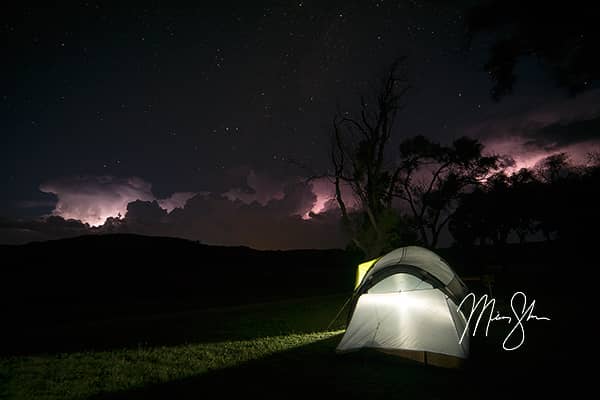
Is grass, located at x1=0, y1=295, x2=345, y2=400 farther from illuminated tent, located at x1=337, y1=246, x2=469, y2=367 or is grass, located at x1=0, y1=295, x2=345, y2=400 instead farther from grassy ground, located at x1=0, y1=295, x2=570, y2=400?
illuminated tent, located at x1=337, y1=246, x2=469, y2=367

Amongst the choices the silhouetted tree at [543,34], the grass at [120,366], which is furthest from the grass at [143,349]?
the silhouetted tree at [543,34]

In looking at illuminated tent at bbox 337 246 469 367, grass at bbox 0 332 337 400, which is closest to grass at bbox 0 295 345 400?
grass at bbox 0 332 337 400

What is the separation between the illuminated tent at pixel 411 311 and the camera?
278 inches

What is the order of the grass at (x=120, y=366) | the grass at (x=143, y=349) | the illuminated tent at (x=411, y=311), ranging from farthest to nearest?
the illuminated tent at (x=411, y=311) → the grass at (x=143, y=349) → the grass at (x=120, y=366)

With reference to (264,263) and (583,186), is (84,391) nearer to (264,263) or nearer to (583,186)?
(583,186)

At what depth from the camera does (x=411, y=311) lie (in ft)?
24.4

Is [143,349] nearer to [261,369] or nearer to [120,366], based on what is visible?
[120,366]

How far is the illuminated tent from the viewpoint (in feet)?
23.2

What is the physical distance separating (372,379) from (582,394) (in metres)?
3.01

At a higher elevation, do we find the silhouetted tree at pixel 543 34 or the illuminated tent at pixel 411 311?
the silhouetted tree at pixel 543 34

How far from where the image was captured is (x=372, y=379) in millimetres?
Result: 6414

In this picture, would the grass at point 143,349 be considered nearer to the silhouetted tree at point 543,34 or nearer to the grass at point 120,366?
the grass at point 120,366

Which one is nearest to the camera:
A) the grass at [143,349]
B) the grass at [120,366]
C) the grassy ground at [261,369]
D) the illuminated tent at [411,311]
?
the grassy ground at [261,369]

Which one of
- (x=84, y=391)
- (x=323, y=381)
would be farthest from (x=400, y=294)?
(x=84, y=391)
